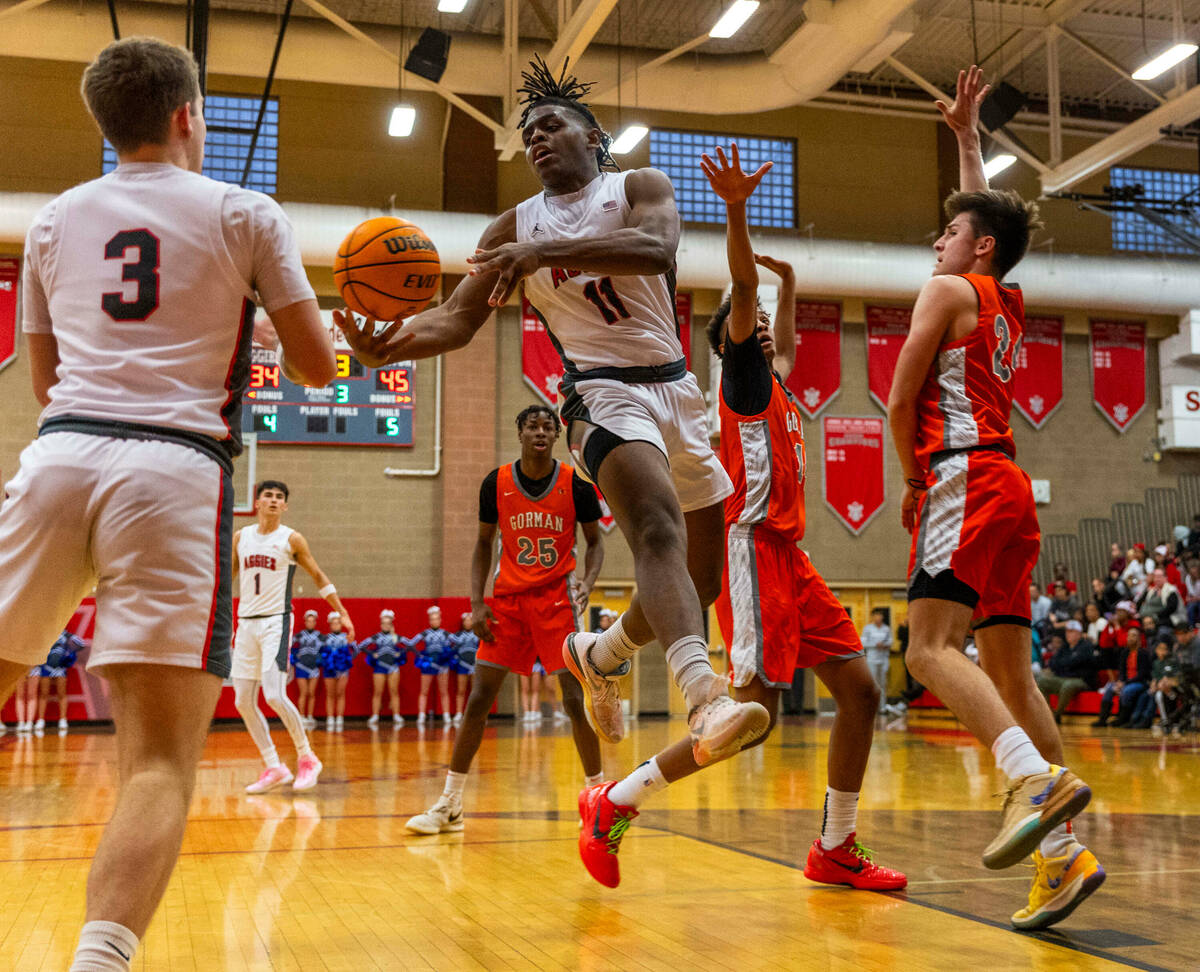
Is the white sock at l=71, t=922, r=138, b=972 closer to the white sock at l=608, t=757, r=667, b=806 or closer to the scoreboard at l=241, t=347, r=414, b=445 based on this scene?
the white sock at l=608, t=757, r=667, b=806

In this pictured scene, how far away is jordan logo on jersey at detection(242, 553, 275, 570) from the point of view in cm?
798

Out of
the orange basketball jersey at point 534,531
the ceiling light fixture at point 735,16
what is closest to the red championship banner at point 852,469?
the ceiling light fixture at point 735,16

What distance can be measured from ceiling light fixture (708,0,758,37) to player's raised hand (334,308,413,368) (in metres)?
10.1

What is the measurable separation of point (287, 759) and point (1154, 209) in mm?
15558

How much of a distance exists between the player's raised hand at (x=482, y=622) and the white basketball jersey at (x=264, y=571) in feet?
8.36

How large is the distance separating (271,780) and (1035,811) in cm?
542

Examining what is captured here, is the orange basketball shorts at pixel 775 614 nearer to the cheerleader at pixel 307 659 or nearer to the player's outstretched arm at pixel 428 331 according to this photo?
the player's outstretched arm at pixel 428 331

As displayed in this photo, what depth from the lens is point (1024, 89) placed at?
20047 millimetres

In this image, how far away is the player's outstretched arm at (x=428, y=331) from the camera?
349 cm

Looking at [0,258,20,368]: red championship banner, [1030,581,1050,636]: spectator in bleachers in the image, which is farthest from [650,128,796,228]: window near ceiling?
[0,258,20,368]: red championship banner

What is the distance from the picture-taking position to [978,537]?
355 centimetres

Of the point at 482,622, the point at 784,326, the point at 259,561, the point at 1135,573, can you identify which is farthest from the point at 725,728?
the point at 1135,573

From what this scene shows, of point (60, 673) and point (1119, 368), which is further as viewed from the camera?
point (1119, 368)

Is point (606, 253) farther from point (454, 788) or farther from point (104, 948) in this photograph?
point (454, 788)
